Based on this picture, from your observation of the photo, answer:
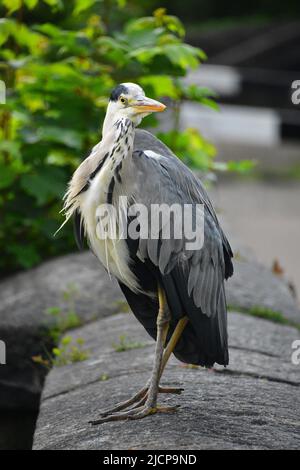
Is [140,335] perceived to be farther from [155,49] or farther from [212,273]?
[155,49]

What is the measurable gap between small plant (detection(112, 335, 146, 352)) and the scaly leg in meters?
0.80

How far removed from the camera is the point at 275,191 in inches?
509

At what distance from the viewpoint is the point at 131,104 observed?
3.64 metres

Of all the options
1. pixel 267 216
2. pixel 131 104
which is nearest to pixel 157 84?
pixel 131 104

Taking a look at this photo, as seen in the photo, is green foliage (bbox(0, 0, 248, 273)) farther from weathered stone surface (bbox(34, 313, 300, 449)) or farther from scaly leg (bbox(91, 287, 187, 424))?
scaly leg (bbox(91, 287, 187, 424))

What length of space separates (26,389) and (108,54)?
2057 mm

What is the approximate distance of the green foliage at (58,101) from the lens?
594cm

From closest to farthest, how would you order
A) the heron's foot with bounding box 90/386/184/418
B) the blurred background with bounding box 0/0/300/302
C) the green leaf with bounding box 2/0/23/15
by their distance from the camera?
the heron's foot with bounding box 90/386/184/418 < the green leaf with bounding box 2/0/23/15 < the blurred background with bounding box 0/0/300/302

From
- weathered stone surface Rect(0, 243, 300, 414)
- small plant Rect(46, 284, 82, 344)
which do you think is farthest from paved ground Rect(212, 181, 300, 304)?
small plant Rect(46, 284, 82, 344)

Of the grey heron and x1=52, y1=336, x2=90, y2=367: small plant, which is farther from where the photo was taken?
x1=52, y1=336, x2=90, y2=367: small plant

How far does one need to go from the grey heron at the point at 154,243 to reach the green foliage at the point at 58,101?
2092 mm

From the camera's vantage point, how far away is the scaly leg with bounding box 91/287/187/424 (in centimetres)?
367
